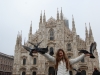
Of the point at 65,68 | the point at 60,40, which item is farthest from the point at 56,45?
the point at 65,68

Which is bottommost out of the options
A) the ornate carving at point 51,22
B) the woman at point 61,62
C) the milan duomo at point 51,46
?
the woman at point 61,62

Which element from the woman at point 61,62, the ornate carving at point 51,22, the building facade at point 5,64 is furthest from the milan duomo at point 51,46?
the woman at point 61,62

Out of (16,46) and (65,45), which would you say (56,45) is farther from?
(16,46)

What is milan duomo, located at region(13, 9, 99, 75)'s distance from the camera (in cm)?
2781

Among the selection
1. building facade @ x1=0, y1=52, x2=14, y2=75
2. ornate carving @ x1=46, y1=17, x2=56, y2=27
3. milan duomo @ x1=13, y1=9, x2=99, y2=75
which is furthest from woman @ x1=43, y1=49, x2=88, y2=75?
building facade @ x1=0, y1=52, x2=14, y2=75

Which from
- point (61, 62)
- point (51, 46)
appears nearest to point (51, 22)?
point (51, 46)

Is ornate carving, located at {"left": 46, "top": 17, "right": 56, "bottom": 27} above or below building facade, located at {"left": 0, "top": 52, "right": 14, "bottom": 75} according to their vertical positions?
above

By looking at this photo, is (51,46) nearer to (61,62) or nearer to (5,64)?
(5,64)

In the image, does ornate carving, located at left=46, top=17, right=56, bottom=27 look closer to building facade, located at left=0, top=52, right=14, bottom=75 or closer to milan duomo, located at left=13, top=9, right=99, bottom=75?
milan duomo, located at left=13, top=9, right=99, bottom=75

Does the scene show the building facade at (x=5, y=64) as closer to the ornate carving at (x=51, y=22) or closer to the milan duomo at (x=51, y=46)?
the milan duomo at (x=51, y=46)

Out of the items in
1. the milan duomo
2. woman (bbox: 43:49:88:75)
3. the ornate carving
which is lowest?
woman (bbox: 43:49:88:75)

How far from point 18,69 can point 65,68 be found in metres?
27.8

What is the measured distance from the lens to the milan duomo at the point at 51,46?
27812 mm

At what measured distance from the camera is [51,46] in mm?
29531
